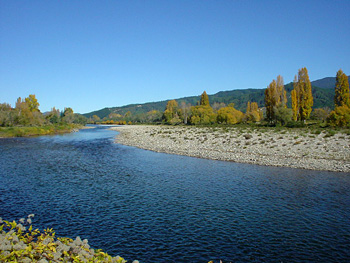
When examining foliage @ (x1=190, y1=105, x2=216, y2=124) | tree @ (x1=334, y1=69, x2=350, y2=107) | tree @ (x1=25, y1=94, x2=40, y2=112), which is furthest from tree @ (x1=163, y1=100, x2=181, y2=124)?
tree @ (x1=334, y1=69, x2=350, y2=107)

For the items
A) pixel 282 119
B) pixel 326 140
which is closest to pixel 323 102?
pixel 282 119

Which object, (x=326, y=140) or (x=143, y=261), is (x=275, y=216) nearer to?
(x=143, y=261)

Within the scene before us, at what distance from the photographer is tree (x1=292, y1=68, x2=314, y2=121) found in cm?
5903

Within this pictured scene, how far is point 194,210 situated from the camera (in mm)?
12094

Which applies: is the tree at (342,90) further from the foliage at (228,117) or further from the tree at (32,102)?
the tree at (32,102)

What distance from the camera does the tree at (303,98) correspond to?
5903 cm

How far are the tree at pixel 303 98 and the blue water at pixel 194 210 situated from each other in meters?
44.4

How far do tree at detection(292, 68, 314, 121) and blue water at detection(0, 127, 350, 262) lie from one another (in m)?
44.4

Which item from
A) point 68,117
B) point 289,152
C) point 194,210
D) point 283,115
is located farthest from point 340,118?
point 68,117

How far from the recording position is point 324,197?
1384 centimetres

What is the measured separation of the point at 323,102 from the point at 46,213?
21995cm

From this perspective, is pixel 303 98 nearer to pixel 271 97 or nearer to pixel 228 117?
pixel 271 97

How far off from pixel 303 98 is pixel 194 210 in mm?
55980

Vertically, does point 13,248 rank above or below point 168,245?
above
